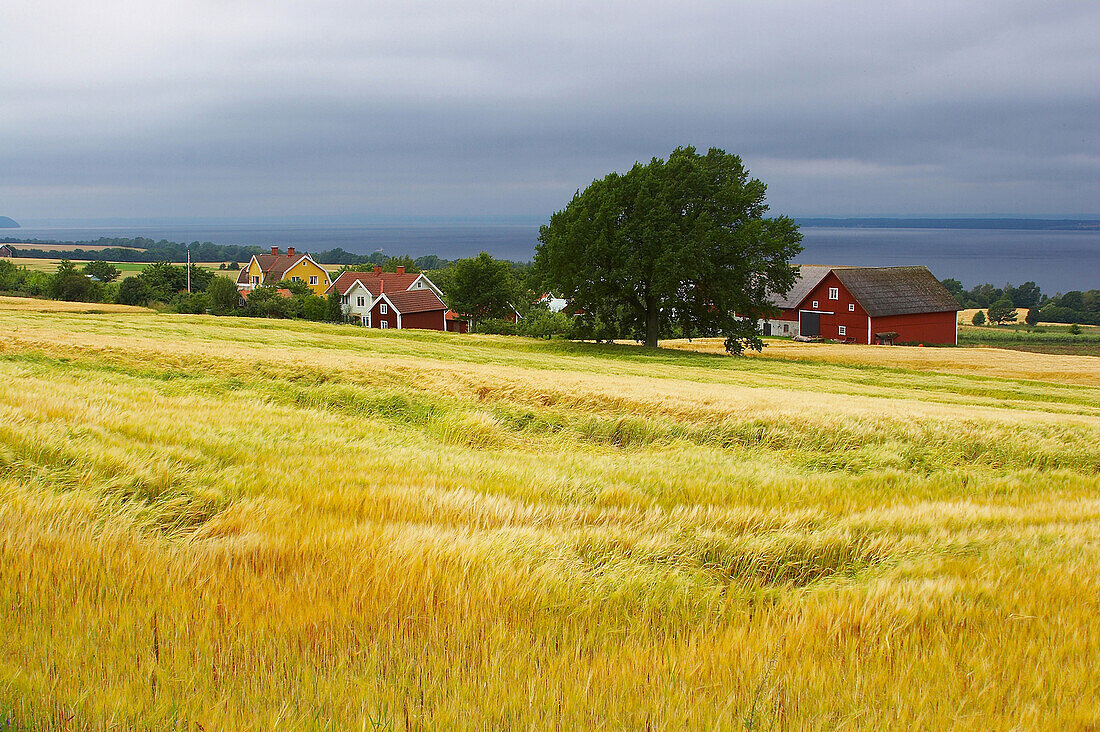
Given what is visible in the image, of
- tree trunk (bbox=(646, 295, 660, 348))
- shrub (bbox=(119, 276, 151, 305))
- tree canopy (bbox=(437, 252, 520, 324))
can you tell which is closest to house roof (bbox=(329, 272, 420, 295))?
tree canopy (bbox=(437, 252, 520, 324))

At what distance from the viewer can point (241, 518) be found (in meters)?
5.11

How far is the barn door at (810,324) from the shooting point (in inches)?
3081

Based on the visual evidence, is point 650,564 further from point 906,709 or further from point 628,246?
point 628,246

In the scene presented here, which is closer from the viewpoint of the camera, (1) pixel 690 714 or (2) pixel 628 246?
(1) pixel 690 714

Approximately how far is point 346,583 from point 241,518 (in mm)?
1605

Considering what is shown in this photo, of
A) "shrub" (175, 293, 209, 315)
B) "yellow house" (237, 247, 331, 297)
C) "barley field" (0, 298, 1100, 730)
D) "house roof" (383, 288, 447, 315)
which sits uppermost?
"yellow house" (237, 247, 331, 297)

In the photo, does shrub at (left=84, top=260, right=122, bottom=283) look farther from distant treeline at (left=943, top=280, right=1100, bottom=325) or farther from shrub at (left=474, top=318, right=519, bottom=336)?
distant treeline at (left=943, top=280, right=1100, bottom=325)

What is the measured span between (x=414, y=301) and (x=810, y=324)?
45336 mm

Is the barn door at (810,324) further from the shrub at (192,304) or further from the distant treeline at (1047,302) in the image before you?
the shrub at (192,304)

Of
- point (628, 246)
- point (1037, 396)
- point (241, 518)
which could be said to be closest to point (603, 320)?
point (628, 246)

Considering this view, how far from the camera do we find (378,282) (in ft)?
289

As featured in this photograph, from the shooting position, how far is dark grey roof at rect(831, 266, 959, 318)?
2904 inches

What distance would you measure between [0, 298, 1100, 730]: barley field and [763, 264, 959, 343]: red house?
68647 millimetres

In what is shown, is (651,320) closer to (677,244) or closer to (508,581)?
(677,244)
